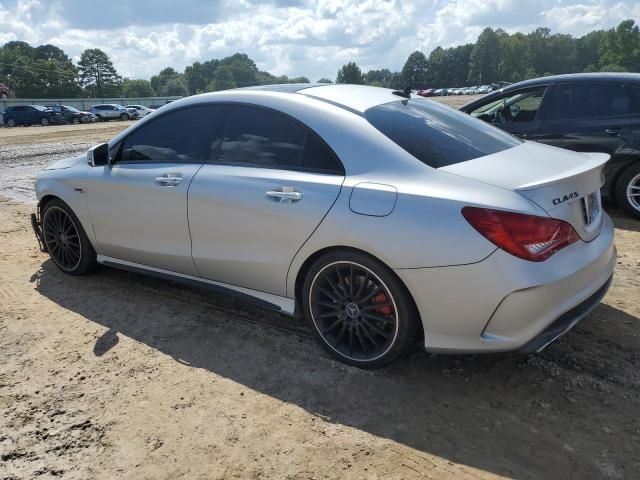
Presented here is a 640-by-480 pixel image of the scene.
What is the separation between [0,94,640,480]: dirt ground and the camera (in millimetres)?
2531

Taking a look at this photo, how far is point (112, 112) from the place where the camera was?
43.2 meters

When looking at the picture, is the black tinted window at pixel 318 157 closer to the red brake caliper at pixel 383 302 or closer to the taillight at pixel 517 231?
the red brake caliper at pixel 383 302

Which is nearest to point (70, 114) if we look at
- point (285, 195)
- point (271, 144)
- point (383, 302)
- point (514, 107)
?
point (514, 107)

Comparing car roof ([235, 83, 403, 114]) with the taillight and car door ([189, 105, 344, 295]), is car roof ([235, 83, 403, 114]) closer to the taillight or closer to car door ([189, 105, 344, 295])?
car door ([189, 105, 344, 295])

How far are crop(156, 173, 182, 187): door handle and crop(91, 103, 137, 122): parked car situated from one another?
140 ft

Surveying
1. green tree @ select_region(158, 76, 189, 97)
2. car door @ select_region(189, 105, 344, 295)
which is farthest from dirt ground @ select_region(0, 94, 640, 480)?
green tree @ select_region(158, 76, 189, 97)

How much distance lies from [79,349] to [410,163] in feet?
8.27

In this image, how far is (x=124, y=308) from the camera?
429cm

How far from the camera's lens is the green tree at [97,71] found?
113312 mm

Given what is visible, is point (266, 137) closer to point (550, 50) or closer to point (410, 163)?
point (410, 163)

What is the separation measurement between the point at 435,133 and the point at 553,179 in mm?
808

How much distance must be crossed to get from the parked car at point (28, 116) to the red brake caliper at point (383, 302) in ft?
128

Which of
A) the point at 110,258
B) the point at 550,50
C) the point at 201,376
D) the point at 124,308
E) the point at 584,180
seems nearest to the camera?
the point at 584,180

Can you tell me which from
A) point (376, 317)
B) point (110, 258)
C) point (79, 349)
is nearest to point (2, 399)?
point (79, 349)
